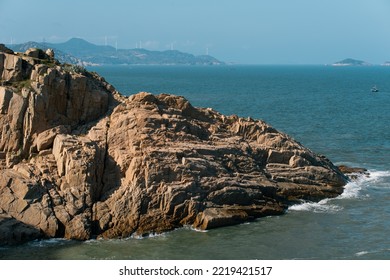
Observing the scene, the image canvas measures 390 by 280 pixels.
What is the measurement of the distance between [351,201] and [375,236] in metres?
8.36

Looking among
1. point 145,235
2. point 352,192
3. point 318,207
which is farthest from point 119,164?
point 352,192

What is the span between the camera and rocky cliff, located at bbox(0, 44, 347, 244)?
4353 centimetres

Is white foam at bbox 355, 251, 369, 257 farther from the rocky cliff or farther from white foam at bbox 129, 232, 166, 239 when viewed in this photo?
white foam at bbox 129, 232, 166, 239

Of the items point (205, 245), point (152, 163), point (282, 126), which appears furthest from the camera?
point (282, 126)

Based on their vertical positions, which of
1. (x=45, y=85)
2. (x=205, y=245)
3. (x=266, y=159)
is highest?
(x=45, y=85)

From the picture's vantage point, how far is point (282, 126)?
292 feet

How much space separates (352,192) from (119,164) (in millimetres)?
21069

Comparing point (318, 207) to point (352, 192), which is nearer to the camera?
point (318, 207)

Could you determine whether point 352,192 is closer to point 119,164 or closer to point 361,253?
point 361,253

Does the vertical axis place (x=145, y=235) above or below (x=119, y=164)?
below

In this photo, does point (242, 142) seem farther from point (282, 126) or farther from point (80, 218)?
point (282, 126)

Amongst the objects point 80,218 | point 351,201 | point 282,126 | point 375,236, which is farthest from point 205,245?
point 282,126

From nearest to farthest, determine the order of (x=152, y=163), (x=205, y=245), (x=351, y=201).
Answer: (x=205, y=245) → (x=152, y=163) → (x=351, y=201)

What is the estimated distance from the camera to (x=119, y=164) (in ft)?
152
